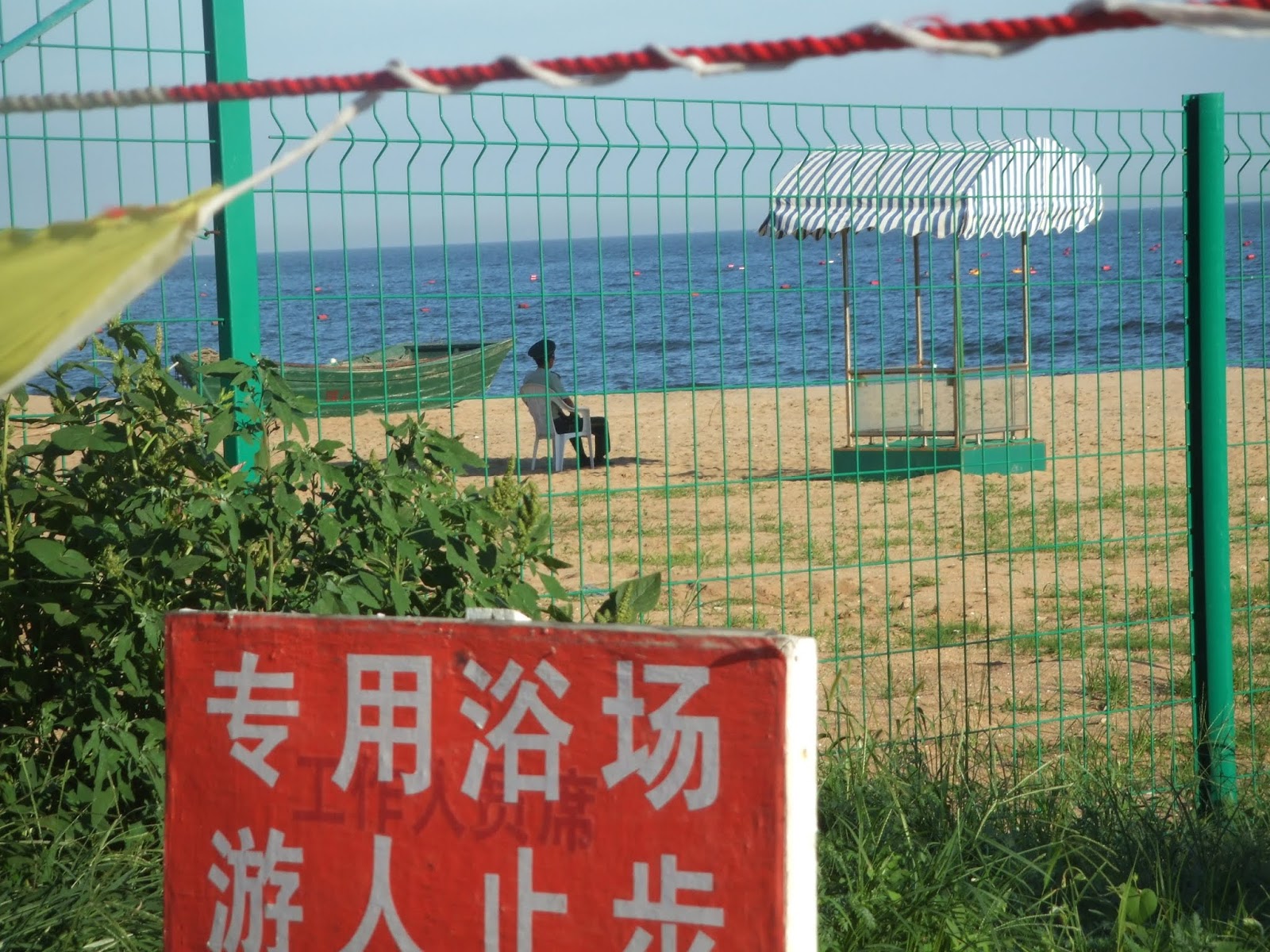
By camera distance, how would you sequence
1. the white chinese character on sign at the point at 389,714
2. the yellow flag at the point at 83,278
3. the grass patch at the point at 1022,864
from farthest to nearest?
the grass patch at the point at 1022,864
the white chinese character on sign at the point at 389,714
the yellow flag at the point at 83,278

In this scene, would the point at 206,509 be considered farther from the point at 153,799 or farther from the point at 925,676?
the point at 925,676

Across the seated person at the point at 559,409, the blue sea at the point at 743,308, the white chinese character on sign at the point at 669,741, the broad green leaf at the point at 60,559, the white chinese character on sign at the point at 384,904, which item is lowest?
the white chinese character on sign at the point at 384,904

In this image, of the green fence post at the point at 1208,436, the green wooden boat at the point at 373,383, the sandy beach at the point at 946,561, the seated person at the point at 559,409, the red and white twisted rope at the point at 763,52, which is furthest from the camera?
the seated person at the point at 559,409

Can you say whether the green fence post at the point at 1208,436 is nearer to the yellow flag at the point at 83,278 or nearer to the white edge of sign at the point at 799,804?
the white edge of sign at the point at 799,804

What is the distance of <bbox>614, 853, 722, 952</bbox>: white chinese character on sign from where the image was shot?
1703 millimetres

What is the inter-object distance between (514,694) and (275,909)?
1.50 ft

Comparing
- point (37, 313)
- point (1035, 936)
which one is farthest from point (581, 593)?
point (37, 313)

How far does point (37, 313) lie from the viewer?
1.50 metres

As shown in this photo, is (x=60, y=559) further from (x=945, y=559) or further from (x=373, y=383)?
(x=945, y=559)

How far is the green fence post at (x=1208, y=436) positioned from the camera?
434 cm

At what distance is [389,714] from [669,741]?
39cm

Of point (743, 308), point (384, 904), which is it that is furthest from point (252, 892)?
point (743, 308)

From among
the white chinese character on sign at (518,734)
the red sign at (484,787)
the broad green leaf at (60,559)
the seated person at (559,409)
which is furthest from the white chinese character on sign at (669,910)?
the seated person at (559,409)

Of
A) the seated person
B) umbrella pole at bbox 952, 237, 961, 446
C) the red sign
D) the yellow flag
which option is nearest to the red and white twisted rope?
the yellow flag
